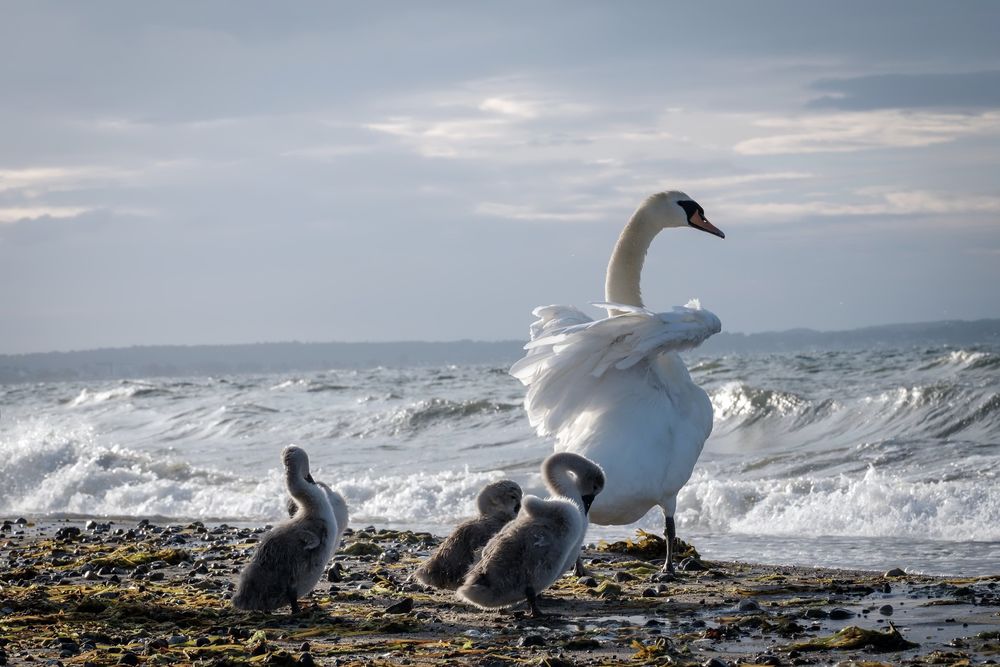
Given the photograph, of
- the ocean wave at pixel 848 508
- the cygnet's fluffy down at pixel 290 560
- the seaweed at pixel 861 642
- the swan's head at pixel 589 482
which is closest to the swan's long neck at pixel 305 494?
the cygnet's fluffy down at pixel 290 560

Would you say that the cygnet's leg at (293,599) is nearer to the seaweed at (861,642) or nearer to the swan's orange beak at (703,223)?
the seaweed at (861,642)

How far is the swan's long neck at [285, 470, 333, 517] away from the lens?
7867 mm

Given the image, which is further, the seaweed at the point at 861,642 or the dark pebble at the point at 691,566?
the dark pebble at the point at 691,566

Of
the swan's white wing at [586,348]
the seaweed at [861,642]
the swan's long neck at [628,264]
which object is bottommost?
the seaweed at [861,642]

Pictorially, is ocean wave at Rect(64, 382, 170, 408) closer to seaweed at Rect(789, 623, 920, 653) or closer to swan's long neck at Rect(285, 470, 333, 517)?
swan's long neck at Rect(285, 470, 333, 517)

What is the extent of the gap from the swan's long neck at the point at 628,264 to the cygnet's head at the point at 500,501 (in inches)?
108

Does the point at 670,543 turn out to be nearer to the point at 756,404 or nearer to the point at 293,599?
the point at 293,599

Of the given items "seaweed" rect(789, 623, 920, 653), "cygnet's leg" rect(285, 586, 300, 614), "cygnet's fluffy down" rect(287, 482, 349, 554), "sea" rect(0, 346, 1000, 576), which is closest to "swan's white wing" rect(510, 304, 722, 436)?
"sea" rect(0, 346, 1000, 576)

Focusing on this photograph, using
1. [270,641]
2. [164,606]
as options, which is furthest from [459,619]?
[164,606]

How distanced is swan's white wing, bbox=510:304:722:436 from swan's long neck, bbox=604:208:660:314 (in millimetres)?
1121

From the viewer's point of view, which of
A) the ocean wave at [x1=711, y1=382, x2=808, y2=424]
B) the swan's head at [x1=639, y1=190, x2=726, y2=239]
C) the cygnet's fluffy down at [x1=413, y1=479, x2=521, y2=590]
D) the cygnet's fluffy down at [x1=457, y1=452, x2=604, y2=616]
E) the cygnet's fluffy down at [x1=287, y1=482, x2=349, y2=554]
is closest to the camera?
the cygnet's fluffy down at [x1=457, y1=452, x2=604, y2=616]

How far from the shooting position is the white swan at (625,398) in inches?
332

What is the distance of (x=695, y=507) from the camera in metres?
13.7

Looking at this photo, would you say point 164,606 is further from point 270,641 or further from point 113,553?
point 113,553
